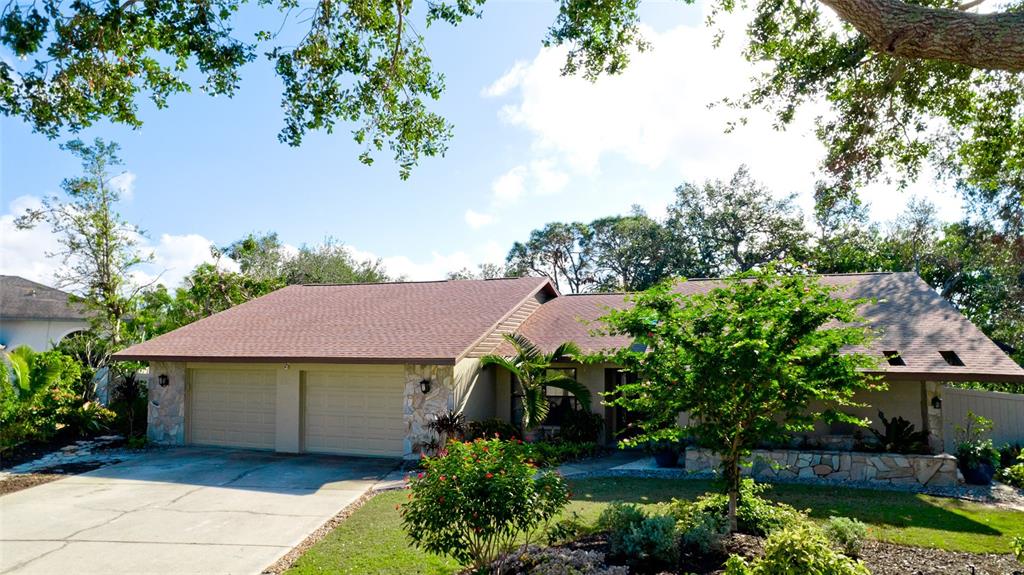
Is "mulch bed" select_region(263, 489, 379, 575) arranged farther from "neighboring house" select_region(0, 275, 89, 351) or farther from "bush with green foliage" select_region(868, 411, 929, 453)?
"neighboring house" select_region(0, 275, 89, 351)

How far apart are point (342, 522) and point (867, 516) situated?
7.34m

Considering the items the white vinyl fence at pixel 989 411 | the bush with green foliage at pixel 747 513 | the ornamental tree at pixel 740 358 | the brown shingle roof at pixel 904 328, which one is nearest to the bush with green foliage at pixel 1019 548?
the bush with green foliage at pixel 747 513

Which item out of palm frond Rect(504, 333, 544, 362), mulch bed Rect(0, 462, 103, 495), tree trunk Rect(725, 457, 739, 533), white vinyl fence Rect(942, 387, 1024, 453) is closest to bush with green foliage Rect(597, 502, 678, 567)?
tree trunk Rect(725, 457, 739, 533)

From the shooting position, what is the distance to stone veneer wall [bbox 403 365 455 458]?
12.7 meters

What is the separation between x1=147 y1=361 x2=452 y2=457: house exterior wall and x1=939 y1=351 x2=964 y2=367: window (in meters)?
9.58

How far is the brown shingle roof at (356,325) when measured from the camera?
43.0 feet

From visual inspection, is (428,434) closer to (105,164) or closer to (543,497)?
(543,497)

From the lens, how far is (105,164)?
19531 mm

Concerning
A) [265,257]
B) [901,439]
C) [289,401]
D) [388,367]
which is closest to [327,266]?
[265,257]

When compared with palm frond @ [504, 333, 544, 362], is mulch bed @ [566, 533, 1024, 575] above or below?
below

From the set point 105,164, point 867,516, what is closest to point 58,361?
point 105,164

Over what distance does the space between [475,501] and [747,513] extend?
12.4 feet

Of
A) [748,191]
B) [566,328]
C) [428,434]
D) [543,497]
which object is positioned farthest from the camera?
[748,191]

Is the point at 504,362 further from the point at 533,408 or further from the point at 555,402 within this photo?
the point at 555,402
